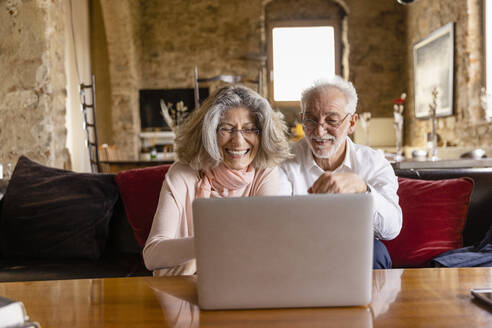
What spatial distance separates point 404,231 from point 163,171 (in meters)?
1.07

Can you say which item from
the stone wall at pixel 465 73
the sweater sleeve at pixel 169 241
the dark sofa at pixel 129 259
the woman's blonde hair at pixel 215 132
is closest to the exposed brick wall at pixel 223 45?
the stone wall at pixel 465 73

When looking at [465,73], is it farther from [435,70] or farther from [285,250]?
[285,250]

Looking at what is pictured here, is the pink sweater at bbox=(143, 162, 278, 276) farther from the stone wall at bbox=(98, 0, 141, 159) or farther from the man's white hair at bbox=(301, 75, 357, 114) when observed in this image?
the stone wall at bbox=(98, 0, 141, 159)

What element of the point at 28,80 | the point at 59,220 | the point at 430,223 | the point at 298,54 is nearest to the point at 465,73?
the point at 298,54

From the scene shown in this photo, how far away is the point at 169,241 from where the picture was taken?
46.3 inches

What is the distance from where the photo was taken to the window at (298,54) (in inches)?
327

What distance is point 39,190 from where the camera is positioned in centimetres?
213

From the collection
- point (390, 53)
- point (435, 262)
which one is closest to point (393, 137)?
point (390, 53)

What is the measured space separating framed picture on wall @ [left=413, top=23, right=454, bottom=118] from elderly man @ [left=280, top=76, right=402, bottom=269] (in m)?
4.87

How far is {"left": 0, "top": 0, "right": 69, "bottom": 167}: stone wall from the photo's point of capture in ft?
12.0

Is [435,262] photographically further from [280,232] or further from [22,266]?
[22,266]

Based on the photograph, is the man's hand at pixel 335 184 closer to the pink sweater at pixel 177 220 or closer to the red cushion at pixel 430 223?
the pink sweater at pixel 177 220

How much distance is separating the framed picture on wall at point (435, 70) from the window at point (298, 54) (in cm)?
156

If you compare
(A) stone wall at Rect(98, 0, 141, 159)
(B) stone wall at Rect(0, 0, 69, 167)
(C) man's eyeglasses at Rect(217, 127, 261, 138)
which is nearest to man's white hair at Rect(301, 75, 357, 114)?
(C) man's eyeglasses at Rect(217, 127, 261, 138)
